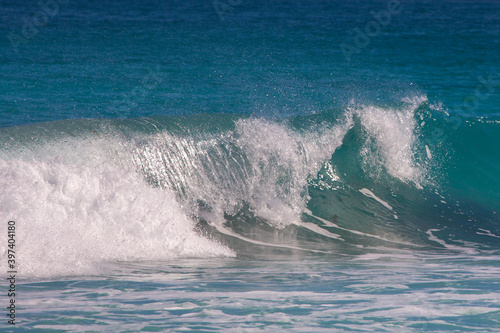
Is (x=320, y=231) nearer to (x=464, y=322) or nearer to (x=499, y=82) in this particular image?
(x=464, y=322)

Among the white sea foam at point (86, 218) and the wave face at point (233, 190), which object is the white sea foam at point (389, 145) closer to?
the wave face at point (233, 190)

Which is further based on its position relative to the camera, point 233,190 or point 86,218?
point 233,190

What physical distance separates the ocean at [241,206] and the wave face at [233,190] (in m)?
0.03

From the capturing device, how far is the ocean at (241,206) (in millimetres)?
4176

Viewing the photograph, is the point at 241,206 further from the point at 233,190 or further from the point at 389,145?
the point at 389,145

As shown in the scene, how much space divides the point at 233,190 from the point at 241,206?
11.5 inches

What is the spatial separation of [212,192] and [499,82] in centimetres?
1655

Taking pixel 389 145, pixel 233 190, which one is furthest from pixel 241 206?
pixel 389 145

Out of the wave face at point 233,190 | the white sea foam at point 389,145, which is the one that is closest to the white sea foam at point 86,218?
the wave face at point 233,190

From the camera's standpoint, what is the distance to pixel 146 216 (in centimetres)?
671

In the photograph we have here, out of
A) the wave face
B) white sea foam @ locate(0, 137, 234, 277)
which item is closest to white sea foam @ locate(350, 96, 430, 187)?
the wave face

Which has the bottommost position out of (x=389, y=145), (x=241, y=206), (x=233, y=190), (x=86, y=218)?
(x=86, y=218)

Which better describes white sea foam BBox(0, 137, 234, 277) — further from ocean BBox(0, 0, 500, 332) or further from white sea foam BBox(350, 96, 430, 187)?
white sea foam BBox(350, 96, 430, 187)

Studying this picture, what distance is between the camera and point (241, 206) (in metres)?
7.92
